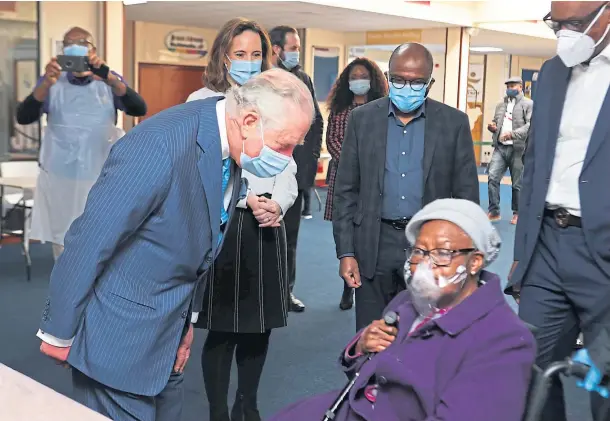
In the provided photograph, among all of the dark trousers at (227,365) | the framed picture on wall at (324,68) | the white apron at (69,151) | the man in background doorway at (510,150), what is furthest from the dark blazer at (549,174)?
the framed picture on wall at (324,68)

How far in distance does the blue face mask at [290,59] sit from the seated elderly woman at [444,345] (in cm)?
282

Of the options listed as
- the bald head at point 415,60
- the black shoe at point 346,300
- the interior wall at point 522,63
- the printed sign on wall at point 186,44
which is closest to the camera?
the bald head at point 415,60

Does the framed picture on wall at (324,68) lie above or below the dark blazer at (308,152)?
above

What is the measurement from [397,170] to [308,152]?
2.20m

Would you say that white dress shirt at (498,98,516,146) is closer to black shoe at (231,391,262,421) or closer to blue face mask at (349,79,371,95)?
blue face mask at (349,79,371,95)

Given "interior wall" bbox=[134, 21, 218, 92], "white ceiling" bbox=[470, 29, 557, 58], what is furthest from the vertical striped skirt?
"white ceiling" bbox=[470, 29, 557, 58]

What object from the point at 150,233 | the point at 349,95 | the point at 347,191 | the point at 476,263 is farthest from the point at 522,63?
the point at 150,233

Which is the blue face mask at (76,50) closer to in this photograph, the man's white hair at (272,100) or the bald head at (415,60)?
the bald head at (415,60)

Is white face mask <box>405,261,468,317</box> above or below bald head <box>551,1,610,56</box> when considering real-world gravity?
below

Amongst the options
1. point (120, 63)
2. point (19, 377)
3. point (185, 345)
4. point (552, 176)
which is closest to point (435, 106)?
point (552, 176)

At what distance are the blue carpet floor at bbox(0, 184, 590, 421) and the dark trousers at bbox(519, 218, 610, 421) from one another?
87cm

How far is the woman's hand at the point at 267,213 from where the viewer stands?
2846 mm

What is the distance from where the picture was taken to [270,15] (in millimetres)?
10695

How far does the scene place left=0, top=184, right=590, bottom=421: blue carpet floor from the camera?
11.9 feet
